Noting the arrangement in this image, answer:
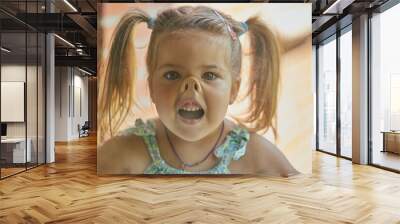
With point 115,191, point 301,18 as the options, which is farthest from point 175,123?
point 301,18

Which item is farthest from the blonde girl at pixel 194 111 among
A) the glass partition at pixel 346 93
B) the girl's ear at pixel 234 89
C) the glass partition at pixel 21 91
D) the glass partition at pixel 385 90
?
the glass partition at pixel 346 93

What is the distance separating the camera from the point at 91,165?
8.09 metres

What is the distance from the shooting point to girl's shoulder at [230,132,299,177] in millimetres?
6551

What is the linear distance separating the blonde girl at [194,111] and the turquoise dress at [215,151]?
0.02 metres

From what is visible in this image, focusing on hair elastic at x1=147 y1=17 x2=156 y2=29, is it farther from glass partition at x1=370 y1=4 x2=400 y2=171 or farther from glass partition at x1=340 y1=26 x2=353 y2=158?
glass partition at x1=340 y1=26 x2=353 y2=158

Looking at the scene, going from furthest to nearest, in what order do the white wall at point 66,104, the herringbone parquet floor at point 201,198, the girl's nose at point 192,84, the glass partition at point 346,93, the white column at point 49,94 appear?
the white wall at point 66,104
the glass partition at point 346,93
the white column at point 49,94
the girl's nose at point 192,84
the herringbone parquet floor at point 201,198

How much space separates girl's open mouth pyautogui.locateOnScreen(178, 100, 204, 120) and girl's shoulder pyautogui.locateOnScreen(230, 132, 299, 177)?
102 centimetres

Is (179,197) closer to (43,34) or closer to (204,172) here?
(204,172)

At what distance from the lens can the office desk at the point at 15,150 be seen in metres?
6.71

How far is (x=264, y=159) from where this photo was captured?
21.6 ft

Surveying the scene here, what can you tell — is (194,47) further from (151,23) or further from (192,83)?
(151,23)

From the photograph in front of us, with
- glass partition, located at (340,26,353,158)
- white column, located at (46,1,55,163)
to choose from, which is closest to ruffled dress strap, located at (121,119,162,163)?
white column, located at (46,1,55,163)

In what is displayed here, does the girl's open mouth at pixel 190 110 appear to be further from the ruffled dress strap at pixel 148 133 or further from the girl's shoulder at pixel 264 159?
the girl's shoulder at pixel 264 159

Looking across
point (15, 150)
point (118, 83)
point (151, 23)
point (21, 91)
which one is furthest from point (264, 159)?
point (21, 91)
